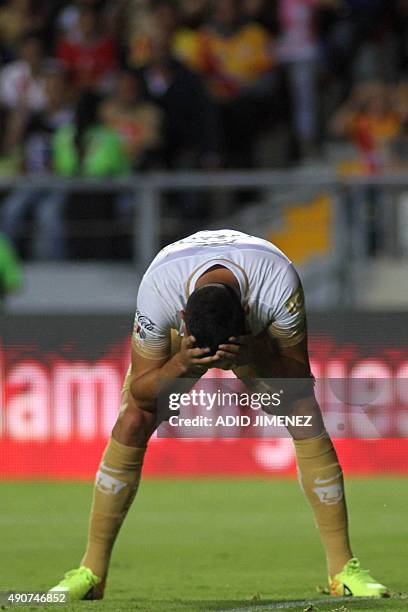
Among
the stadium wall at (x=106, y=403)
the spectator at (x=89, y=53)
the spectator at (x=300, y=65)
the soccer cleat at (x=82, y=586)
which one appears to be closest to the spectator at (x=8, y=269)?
the stadium wall at (x=106, y=403)

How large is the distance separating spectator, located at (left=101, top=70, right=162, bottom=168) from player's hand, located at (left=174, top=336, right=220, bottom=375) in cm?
737

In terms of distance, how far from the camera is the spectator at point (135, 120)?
42.3 feet

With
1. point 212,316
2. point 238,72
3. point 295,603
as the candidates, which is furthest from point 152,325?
point 238,72

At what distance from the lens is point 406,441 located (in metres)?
11.3

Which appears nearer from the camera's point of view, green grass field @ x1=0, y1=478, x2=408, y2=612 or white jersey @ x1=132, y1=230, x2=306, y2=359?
white jersey @ x1=132, y1=230, x2=306, y2=359

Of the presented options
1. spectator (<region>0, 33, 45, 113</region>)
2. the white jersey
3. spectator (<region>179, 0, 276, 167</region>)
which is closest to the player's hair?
the white jersey

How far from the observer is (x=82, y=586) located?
20.0ft

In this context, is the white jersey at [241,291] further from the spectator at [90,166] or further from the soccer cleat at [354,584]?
the spectator at [90,166]

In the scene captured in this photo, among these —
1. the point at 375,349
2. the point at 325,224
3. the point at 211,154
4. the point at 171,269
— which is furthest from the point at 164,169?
the point at 171,269

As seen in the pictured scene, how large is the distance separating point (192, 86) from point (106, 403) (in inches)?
130

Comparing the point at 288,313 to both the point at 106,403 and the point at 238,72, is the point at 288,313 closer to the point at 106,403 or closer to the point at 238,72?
the point at 106,403

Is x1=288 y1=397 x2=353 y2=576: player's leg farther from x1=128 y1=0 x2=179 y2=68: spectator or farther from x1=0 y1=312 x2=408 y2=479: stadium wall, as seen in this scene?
x1=128 y1=0 x2=179 y2=68: spectator

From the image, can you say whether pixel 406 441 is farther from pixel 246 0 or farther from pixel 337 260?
pixel 246 0

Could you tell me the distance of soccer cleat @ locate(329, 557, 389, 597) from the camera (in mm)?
5984
